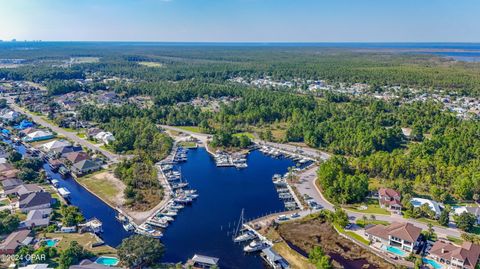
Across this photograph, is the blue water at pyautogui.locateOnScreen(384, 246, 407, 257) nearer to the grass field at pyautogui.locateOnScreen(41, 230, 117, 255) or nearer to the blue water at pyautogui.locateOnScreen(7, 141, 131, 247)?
the grass field at pyautogui.locateOnScreen(41, 230, 117, 255)

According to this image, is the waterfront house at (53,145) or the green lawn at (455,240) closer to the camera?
the green lawn at (455,240)

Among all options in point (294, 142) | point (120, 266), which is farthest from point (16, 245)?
point (294, 142)

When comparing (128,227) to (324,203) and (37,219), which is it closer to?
(37,219)

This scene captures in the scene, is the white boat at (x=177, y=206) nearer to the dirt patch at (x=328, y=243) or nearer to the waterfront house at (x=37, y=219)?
the dirt patch at (x=328, y=243)

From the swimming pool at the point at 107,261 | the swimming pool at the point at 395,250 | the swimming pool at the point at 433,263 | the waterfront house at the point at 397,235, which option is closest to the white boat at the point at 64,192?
the swimming pool at the point at 107,261

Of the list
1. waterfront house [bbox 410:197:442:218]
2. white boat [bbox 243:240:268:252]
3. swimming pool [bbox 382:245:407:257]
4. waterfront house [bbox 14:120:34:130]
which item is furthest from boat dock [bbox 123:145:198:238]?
waterfront house [bbox 14:120:34:130]

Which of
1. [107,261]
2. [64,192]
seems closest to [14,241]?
[107,261]
